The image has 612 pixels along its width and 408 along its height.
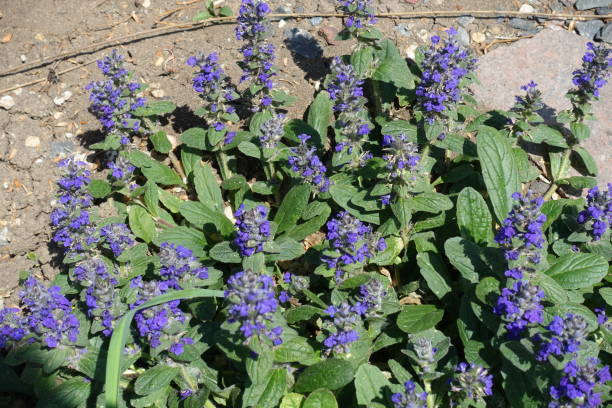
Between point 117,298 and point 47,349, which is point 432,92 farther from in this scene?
point 47,349

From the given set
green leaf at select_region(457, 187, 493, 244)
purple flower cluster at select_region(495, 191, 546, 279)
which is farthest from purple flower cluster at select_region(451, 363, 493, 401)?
green leaf at select_region(457, 187, 493, 244)

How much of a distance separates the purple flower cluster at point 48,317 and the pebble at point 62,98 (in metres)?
3.11

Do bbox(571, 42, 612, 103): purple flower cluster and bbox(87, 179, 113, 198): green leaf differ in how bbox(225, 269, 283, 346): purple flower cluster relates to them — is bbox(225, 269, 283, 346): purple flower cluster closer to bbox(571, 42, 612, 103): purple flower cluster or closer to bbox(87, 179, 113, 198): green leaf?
bbox(87, 179, 113, 198): green leaf

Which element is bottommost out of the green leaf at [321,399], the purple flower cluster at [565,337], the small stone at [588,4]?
the green leaf at [321,399]

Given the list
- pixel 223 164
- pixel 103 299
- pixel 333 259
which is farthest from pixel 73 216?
pixel 333 259

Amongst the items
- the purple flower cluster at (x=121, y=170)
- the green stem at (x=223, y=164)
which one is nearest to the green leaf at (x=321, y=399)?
the green stem at (x=223, y=164)

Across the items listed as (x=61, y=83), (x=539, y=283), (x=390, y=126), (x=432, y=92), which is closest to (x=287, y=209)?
(x=390, y=126)

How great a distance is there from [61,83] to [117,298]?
3580mm

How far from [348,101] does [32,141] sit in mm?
3772

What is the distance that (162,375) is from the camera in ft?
14.2

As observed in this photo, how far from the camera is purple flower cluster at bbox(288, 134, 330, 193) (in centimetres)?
507

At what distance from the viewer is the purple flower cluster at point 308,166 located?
16.6 feet

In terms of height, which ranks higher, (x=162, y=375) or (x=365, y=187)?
(x=365, y=187)

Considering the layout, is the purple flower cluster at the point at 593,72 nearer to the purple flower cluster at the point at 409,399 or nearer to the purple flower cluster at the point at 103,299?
the purple flower cluster at the point at 409,399
